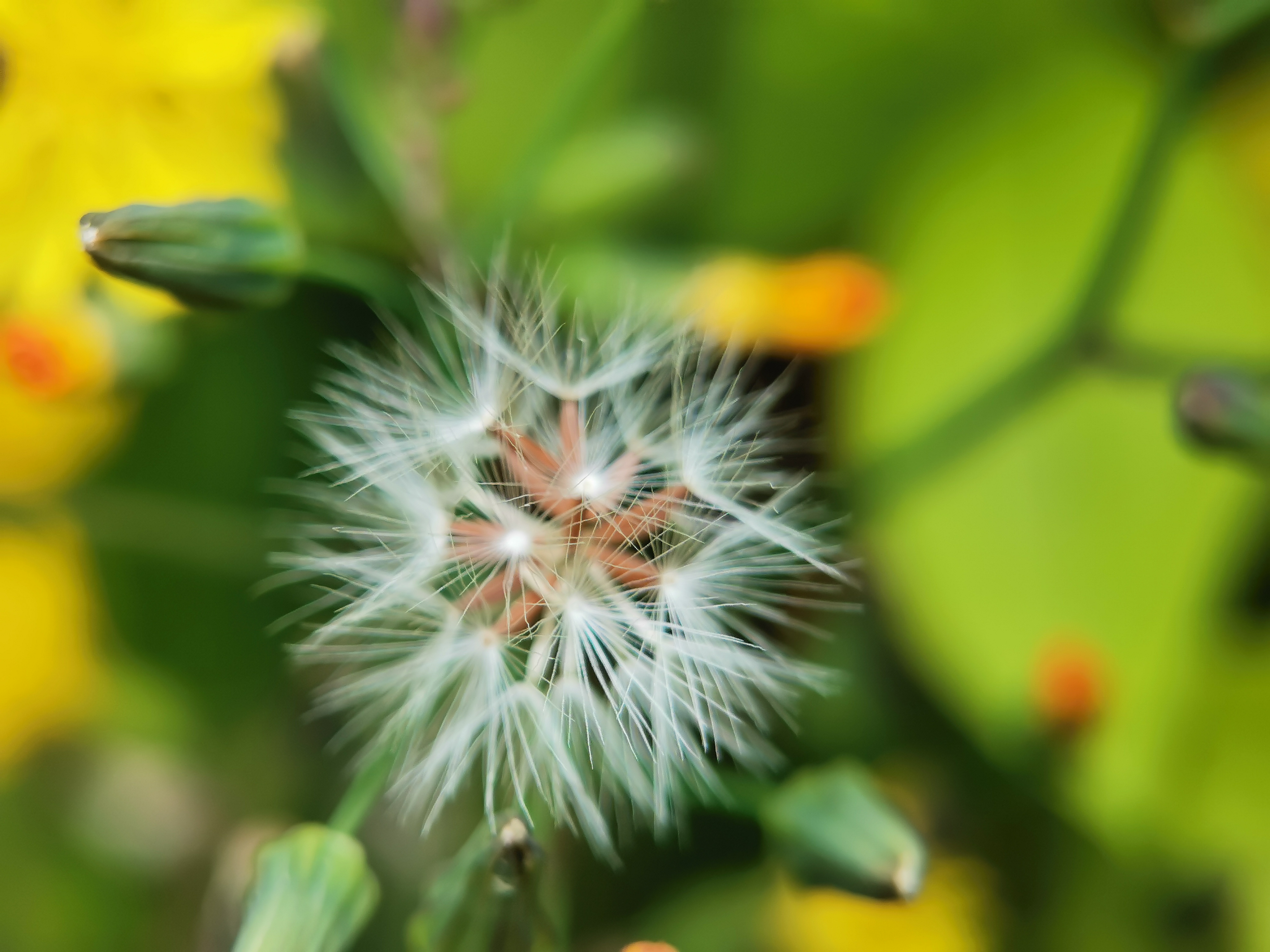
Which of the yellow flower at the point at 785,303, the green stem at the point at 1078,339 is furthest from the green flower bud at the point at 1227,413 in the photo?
the yellow flower at the point at 785,303

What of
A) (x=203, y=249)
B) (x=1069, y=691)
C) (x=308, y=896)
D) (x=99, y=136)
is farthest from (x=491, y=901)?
(x=99, y=136)

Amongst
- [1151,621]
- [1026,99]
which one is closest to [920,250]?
[1026,99]

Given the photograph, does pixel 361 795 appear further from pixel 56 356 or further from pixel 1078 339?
pixel 1078 339

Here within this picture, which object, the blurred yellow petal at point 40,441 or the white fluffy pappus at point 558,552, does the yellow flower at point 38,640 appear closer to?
the blurred yellow petal at point 40,441

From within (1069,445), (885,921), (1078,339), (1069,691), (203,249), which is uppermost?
(203,249)

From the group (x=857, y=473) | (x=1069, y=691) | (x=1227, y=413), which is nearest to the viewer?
(x=1227, y=413)
